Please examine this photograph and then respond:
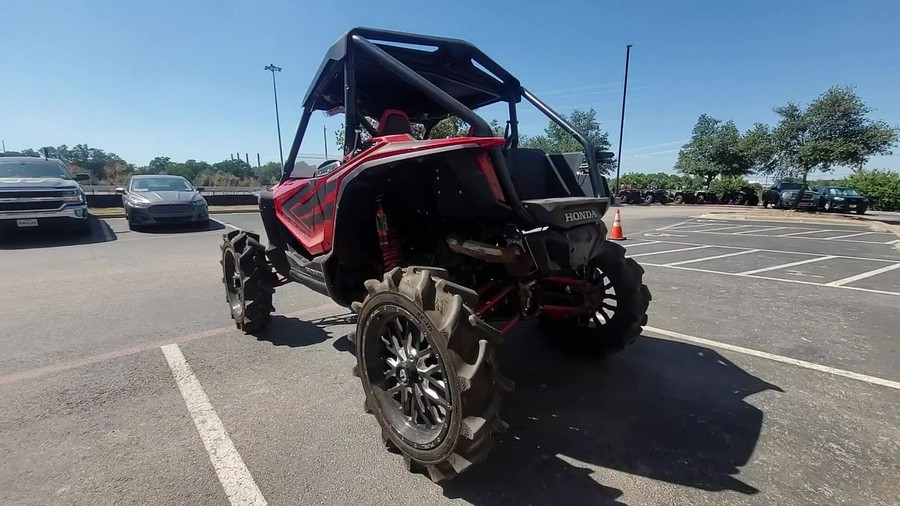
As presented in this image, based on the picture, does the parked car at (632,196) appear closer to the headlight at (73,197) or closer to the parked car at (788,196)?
the parked car at (788,196)

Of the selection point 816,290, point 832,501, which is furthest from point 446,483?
point 816,290

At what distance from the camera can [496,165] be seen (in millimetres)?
2252

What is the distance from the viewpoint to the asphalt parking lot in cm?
220

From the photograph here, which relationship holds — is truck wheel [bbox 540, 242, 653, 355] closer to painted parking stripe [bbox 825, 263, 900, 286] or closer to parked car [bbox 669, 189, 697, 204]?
painted parking stripe [bbox 825, 263, 900, 286]

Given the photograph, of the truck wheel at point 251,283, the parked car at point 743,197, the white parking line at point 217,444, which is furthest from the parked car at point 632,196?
the white parking line at point 217,444

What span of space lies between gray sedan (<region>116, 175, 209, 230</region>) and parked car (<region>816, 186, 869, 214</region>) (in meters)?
31.6

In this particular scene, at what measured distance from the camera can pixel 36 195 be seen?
10.0 metres

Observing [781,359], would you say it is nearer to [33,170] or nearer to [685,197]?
[33,170]

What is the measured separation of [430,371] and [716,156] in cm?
5146

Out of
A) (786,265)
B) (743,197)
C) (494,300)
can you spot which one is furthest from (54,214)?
(743,197)

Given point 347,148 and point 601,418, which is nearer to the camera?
point 601,418

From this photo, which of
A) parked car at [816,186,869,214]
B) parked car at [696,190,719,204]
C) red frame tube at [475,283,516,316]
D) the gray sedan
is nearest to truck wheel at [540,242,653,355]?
red frame tube at [475,283,516,316]

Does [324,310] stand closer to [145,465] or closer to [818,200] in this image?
[145,465]

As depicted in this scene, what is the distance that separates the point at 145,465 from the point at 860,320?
682 cm
